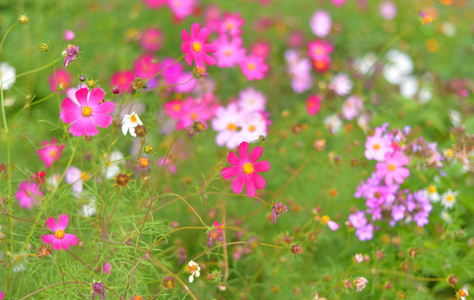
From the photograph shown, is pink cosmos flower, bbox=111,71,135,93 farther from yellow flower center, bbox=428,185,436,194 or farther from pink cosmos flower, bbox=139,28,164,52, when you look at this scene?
yellow flower center, bbox=428,185,436,194

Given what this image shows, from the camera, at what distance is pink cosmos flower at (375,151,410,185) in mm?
1519

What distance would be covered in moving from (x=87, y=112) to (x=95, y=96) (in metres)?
0.05

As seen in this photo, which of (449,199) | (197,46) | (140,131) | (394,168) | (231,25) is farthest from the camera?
(231,25)

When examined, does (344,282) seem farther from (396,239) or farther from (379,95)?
(379,95)

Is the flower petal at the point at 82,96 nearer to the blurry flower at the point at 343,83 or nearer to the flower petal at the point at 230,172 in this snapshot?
the flower petal at the point at 230,172

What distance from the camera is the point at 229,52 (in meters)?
2.34

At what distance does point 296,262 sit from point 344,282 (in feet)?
1.45

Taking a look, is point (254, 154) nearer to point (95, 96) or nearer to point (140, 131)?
point (140, 131)

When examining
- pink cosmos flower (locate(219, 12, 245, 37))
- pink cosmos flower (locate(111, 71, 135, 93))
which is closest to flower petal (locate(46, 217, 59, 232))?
pink cosmos flower (locate(111, 71, 135, 93))

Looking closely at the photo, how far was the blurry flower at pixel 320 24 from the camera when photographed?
2904mm

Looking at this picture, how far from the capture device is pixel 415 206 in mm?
1527

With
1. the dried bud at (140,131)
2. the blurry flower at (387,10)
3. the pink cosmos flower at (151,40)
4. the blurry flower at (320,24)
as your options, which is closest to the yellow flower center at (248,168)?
the dried bud at (140,131)

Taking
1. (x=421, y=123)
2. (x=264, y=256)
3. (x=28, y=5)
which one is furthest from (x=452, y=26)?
(x=28, y=5)

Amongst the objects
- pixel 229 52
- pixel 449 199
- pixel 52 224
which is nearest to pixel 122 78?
pixel 229 52
